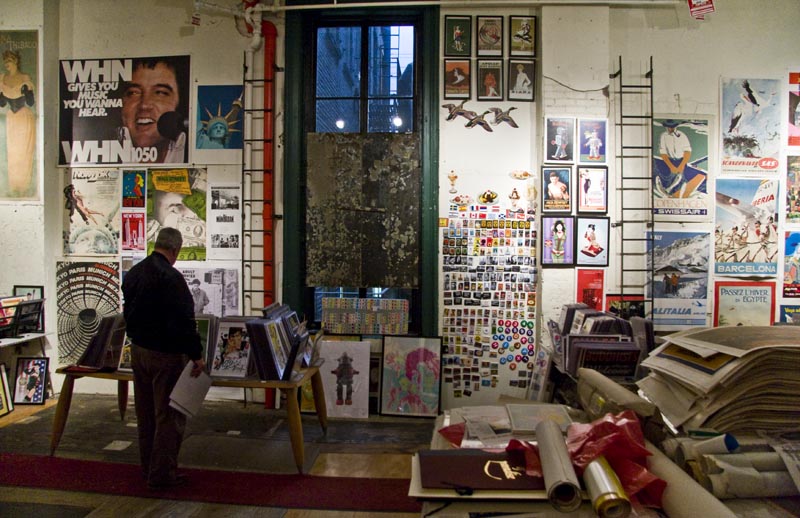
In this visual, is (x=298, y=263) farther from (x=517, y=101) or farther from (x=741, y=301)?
(x=741, y=301)

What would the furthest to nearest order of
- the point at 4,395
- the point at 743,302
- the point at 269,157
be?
the point at 269,157
the point at 743,302
the point at 4,395

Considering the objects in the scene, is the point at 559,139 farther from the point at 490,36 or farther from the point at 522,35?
the point at 490,36

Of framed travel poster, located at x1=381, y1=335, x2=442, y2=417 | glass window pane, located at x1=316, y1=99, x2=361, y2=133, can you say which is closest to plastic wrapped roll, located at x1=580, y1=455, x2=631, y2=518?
framed travel poster, located at x1=381, y1=335, x2=442, y2=417

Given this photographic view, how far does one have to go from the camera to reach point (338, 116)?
4.80m

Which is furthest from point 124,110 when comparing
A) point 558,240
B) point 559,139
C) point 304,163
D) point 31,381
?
point 558,240

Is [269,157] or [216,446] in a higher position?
[269,157]

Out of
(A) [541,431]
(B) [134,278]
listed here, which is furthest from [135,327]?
(A) [541,431]

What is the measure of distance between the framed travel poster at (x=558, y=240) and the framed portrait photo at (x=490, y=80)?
1.30 m

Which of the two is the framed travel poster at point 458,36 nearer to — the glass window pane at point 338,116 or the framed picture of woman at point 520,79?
the framed picture of woman at point 520,79

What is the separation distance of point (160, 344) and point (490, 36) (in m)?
3.97

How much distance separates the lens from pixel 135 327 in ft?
9.82

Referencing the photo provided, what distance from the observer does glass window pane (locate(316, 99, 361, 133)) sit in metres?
4.76

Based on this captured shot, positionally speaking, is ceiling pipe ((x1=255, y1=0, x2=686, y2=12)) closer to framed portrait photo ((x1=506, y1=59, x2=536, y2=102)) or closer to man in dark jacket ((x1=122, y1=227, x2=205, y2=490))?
framed portrait photo ((x1=506, y1=59, x2=536, y2=102))

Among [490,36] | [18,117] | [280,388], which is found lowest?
[280,388]
